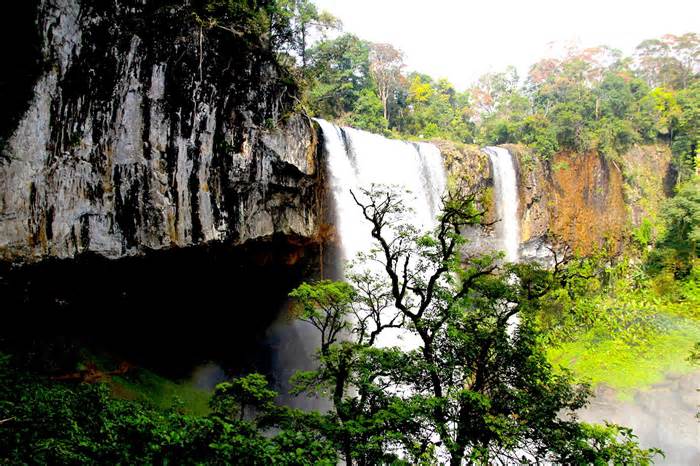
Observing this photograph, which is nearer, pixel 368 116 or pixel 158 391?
pixel 158 391

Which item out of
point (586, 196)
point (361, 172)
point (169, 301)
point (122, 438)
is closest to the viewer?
point (122, 438)

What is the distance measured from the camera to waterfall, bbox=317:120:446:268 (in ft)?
47.3

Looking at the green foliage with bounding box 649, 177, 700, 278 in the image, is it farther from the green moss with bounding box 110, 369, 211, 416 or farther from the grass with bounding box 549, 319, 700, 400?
the green moss with bounding box 110, 369, 211, 416

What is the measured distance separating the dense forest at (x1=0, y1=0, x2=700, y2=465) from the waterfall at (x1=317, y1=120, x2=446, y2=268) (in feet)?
2.32

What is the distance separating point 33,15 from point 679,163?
103 ft

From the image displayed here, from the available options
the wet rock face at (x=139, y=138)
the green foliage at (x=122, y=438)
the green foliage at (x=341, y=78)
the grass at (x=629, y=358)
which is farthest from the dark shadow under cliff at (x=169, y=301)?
the grass at (x=629, y=358)

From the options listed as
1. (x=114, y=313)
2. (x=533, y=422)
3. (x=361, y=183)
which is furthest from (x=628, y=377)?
(x=114, y=313)

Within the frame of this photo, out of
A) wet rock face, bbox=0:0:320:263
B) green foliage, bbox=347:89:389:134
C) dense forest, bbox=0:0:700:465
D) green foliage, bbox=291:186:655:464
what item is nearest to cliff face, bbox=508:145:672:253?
dense forest, bbox=0:0:700:465

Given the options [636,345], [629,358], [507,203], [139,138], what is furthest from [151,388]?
[636,345]

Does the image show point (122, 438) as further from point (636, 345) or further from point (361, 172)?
→ point (636, 345)

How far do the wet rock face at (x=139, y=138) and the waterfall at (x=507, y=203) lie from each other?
13.5m

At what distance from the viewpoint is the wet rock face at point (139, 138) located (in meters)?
8.43

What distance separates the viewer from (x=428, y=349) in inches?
276

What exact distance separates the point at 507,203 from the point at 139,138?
18045 mm
